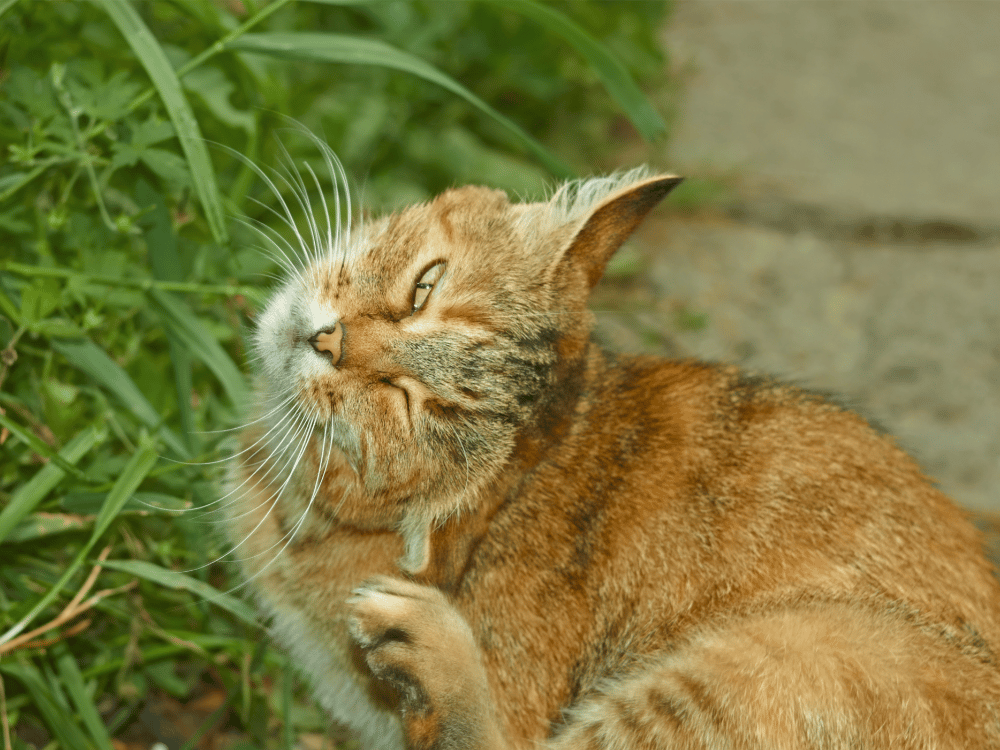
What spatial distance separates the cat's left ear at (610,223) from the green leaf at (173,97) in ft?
3.76

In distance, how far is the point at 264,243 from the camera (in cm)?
344

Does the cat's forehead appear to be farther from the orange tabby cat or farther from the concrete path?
the concrete path

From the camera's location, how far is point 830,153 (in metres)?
5.43

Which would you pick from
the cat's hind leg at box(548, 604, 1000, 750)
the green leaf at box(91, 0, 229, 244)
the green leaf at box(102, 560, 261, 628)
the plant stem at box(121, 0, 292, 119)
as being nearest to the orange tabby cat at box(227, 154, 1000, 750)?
the cat's hind leg at box(548, 604, 1000, 750)

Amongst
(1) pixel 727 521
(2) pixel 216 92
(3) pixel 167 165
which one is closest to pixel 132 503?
(3) pixel 167 165

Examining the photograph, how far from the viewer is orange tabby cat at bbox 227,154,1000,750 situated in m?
2.25

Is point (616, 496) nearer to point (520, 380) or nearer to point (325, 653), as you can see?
point (520, 380)

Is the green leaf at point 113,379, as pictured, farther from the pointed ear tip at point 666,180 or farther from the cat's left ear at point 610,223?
the pointed ear tip at point 666,180

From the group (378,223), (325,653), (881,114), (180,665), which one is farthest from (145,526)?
(881,114)

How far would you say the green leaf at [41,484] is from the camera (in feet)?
8.25

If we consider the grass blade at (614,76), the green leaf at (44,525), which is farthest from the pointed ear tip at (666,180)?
the green leaf at (44,525)

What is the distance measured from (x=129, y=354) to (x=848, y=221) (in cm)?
395

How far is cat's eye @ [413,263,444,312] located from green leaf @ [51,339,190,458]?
101 centimetres

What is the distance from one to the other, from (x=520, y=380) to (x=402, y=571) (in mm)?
669
